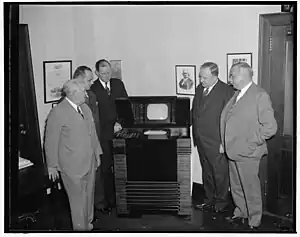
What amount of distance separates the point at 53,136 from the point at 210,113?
0.92 meters

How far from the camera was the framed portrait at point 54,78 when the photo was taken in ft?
8.53

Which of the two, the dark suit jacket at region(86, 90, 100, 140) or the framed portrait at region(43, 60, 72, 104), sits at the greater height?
the framed portrait at region(43, 60, 72, 104)

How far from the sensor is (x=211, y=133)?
8.58 feet

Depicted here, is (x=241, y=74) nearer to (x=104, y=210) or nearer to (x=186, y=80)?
(x=186, y=80)

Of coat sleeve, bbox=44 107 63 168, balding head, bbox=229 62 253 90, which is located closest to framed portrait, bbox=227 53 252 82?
balding head, bbox=229 62 253 90

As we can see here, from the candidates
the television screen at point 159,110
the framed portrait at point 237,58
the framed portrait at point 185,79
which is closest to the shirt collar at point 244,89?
the framed portrait at point 237,58

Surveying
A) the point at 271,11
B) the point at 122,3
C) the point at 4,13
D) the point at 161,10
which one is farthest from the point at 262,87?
the point at 4,13

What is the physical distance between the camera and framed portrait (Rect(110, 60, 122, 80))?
262 cm

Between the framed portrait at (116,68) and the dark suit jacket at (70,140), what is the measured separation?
0.84 ft

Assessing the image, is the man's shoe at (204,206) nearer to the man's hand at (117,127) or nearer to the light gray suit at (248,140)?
the light gray suit at (248,140)

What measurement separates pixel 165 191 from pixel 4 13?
1.41 meters

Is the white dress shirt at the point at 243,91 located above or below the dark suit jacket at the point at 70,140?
above

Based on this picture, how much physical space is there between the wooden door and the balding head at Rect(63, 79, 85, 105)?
1040 millimetres

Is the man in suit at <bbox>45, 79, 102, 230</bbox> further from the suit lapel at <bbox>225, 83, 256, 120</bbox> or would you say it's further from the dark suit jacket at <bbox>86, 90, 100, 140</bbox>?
the suit lapel at <bbox>225, 83, 256, 120</bbox>
